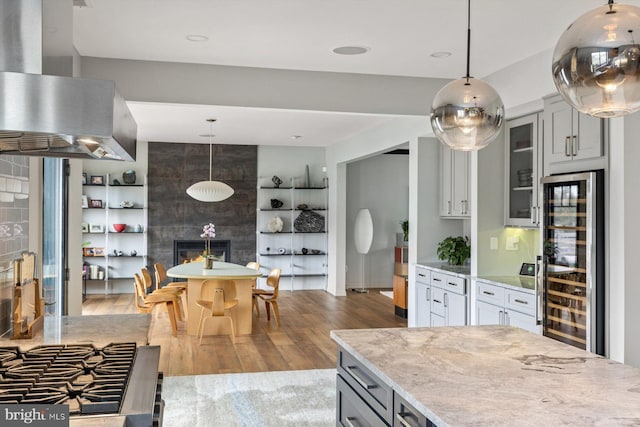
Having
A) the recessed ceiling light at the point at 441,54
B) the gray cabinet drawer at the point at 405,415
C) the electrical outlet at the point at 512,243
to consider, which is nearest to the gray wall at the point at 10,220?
the gray cabinet drawer at the point at 405,415

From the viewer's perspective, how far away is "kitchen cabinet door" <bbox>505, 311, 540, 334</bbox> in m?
4.48

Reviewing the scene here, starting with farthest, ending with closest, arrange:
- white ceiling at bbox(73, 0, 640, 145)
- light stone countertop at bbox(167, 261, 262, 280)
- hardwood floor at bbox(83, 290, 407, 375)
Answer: light stone countertop at bbox(167, 261, 262, 280), hardwood floor at bbox(83, 290, 407, 375), white ceiling at bbox(73, 0, 640, 145)

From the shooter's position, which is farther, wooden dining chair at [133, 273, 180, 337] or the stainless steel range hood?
wooden dining chair at [133, 273, 180, 337]

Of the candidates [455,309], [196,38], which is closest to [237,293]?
[455,309]

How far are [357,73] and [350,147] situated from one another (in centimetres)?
441

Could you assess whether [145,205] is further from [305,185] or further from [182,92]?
[182,92]

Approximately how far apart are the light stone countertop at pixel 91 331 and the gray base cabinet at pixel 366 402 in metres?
0.97

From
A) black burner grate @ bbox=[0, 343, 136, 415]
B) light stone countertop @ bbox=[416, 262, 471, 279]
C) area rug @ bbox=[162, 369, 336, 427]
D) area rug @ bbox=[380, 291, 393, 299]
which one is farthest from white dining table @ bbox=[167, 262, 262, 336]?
black burner grate @ bbox=[0, 343, 136, 415]

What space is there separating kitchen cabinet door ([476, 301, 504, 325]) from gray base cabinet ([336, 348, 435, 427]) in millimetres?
2379

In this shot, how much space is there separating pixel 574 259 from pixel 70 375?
318cm

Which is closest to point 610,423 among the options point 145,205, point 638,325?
point 638,325

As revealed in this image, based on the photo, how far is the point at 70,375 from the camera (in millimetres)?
2045

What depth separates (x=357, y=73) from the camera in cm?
536

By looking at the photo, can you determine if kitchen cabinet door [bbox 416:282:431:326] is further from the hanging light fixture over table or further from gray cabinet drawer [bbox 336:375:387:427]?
gray cabinet drawer [bbox 336:375:387:427]
